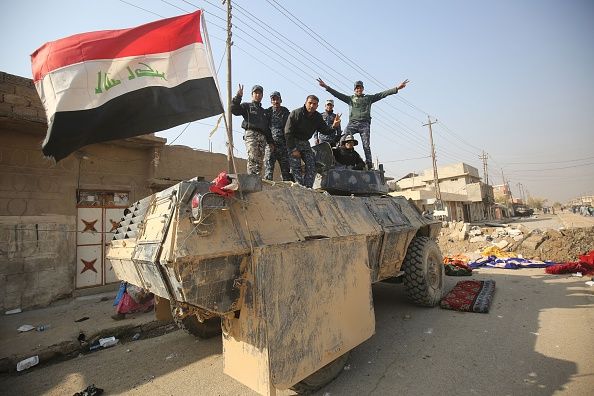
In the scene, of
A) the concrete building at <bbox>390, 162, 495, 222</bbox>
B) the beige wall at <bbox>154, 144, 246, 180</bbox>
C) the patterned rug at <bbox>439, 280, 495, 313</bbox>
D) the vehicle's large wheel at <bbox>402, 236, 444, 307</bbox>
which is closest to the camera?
the patterned rug at <bbox>439, 280, 495, 313</bbox>

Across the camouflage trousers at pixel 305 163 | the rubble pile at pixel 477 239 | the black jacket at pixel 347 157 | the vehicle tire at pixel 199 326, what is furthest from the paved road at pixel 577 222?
the vehicle tire at pixel 199 326

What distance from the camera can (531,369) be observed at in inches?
117

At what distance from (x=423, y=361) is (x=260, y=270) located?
2132 mm

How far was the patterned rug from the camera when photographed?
4.82 metres

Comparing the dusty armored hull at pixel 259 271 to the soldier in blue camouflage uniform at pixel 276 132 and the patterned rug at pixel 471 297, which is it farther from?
the patterned rug at pixel 471 297

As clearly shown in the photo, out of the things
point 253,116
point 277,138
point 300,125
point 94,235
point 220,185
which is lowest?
point 94,235

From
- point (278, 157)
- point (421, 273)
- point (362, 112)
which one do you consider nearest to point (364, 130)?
point (362, 112)

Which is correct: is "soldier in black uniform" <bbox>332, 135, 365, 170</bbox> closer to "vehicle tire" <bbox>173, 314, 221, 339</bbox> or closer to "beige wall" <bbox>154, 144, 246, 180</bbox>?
"vehicle tire" <bbox>173, 314, 221, 339</bbox>

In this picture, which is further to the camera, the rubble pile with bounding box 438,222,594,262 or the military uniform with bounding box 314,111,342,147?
the rubble pile with bounding box 438,222,594,262

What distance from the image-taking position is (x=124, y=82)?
9.48ft

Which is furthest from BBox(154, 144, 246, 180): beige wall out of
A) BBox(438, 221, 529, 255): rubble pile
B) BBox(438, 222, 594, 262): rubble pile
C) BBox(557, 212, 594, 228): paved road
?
BBox(557, 212, 594, 228): paved road

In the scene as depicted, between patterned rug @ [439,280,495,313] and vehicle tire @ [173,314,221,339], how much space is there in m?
3.46

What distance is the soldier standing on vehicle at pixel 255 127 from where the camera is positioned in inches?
200

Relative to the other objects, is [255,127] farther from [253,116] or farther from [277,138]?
[277,138]
